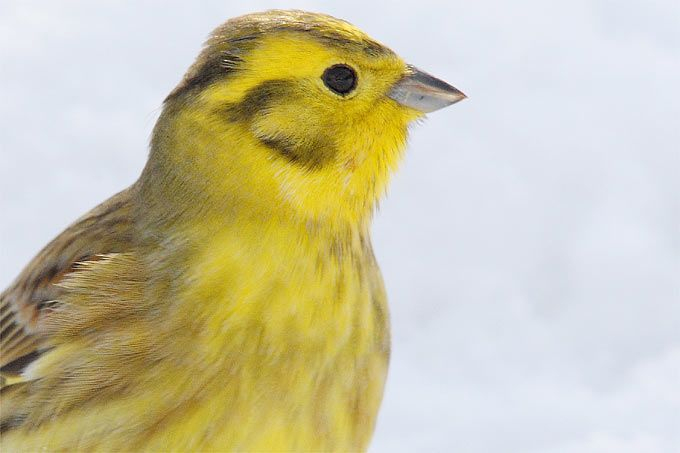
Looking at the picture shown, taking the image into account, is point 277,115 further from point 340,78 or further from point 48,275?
point 48,275

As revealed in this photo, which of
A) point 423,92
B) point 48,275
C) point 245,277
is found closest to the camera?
point 245,277

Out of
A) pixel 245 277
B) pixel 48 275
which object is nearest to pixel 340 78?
pixel 245 277

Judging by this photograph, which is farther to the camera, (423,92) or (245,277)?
(423,92)

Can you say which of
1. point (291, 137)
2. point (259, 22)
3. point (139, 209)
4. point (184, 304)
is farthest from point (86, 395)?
point (259, 22)

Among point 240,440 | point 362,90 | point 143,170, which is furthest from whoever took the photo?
point 143,170

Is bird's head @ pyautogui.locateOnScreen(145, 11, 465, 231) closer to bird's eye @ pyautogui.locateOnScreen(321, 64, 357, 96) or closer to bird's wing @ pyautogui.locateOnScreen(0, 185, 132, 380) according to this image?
bird's eye @ pyautogui.locateOnScreen(321, 64, 357, 96)

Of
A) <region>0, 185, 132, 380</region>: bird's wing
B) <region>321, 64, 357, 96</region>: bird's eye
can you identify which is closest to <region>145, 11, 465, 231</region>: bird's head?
<region>321, 64, 357, 96</region>: bird's eye

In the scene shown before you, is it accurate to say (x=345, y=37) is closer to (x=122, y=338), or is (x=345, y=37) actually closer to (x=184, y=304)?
(x=184, y=304)

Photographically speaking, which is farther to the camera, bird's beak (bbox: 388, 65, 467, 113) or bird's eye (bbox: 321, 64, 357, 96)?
bird's beak (bbox: 388, 65, 467, 113)
